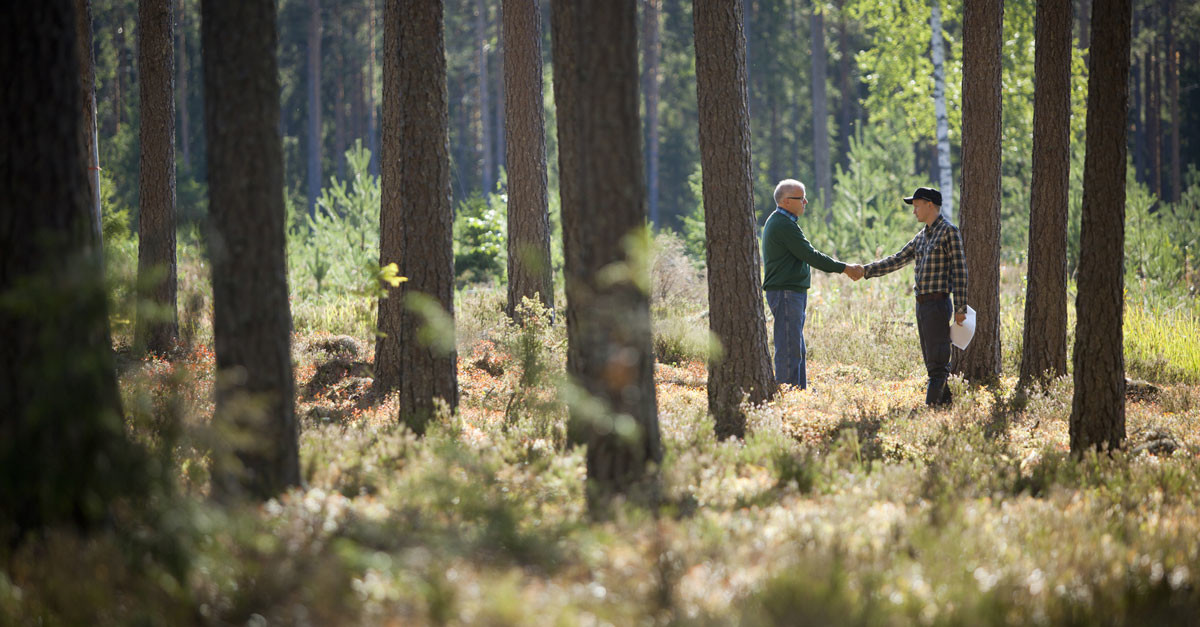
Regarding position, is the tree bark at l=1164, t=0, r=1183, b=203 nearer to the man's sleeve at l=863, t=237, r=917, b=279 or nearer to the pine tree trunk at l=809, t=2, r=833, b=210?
the pine tree trunk at l=809, t=2, r=833, b=210

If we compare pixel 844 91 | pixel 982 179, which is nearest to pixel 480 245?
pixel 982 179

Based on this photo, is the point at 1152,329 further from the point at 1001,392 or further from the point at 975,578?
the point at 975,578

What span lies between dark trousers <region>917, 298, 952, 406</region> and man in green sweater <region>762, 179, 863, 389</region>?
0.97 metres

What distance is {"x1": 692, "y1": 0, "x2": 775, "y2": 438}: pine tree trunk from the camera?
7.62m

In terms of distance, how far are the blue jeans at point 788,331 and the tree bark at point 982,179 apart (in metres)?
2.14

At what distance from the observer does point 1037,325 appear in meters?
9.34

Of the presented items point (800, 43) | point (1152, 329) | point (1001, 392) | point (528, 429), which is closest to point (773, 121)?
point (800, 43)

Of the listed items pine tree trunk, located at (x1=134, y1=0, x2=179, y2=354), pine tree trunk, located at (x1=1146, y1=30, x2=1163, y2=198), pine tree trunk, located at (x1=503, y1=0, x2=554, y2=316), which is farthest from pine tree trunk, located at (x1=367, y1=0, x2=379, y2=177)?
pine tree trunk, located at (x1=1146, y1=30, x2=1163, y2=198)

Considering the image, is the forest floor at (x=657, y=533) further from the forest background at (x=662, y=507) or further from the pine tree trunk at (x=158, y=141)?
the pine tree trunk at (x=158, y=141)

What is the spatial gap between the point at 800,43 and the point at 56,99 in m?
42.0

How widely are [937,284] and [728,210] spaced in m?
2.21

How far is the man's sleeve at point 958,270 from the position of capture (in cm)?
817

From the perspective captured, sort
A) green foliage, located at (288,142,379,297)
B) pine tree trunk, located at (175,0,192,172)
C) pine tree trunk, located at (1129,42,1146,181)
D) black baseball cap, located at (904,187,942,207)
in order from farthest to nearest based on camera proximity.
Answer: pine tree trunk, located at (1129,42,1146,181) → pine tree trunk, located at (175,0,192,172) → green foliage, located at (288,142,379,297) → black baseball cap, located at (904,187,942,207)

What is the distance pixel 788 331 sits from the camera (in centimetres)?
912
